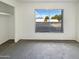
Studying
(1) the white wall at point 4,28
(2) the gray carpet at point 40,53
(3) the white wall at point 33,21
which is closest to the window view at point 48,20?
(3) the white wall at point 33,21

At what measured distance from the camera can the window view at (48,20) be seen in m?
9.06

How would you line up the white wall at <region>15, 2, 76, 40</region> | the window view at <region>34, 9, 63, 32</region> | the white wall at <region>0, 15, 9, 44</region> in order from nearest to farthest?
the white wall at <region>0, 15, 9, 44</region> < the white wall at <region>15, 2, 76, 40</region> < the window view at <region>34, 9, 63, 32</region>

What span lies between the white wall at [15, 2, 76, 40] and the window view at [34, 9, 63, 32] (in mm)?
285

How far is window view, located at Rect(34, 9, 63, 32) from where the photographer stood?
29.7 ft

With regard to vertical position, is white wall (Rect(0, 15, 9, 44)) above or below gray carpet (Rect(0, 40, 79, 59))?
above

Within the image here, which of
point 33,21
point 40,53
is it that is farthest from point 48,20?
point 40,53

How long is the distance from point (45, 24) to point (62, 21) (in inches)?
42.4

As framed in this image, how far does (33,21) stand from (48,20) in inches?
37.3

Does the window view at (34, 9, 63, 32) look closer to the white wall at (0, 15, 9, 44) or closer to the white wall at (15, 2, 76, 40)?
the white wall at (15, 2, 76, 40)

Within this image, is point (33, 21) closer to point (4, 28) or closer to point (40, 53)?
point (4, 28)

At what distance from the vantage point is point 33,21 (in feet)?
29.5

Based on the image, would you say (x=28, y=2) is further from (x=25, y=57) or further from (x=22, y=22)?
(x=25, y=57)

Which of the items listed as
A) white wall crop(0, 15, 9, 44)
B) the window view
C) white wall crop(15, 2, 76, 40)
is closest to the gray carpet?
white wall crop(0, 15, 9, 44)

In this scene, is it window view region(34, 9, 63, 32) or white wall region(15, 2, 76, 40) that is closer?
white wall region(15, 2, 76, 40)
